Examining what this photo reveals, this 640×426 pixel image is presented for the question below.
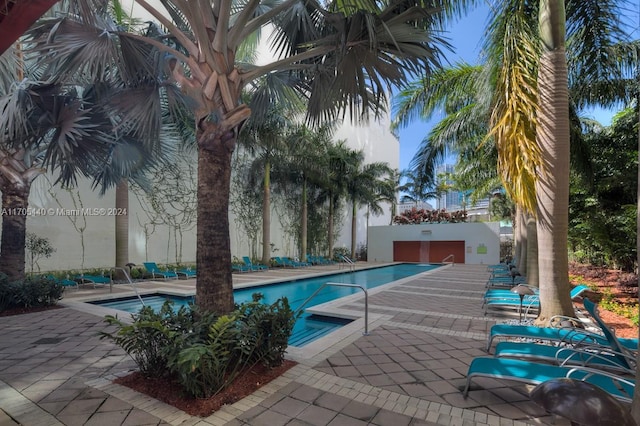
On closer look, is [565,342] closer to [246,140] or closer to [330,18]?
[330,18]

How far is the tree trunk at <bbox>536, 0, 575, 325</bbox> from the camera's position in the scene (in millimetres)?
5086

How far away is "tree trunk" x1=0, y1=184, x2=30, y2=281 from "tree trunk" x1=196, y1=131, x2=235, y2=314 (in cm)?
660

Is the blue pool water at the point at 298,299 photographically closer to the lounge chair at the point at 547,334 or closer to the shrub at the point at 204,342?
the shrub at the point at 204,342

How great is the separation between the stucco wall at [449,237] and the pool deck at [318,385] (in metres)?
20.8

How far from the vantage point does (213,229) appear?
12.6ft

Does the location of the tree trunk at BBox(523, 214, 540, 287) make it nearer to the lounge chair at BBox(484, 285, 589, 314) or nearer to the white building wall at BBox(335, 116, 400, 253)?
the lounge chair at BBox(484, 285, 589, 314)

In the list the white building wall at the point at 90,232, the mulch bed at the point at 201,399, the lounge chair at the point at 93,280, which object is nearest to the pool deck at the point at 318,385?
the mulch bed at the point at 201,399

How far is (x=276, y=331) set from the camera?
12.6ft

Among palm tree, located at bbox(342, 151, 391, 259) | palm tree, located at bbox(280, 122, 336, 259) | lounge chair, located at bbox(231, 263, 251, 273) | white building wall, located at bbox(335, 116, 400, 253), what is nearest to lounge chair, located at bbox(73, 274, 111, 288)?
lounge chair, located at bbox(231, 263, 251, 273)

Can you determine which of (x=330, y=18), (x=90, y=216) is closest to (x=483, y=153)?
(x=330, y=18)

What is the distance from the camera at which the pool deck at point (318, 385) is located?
288 cm

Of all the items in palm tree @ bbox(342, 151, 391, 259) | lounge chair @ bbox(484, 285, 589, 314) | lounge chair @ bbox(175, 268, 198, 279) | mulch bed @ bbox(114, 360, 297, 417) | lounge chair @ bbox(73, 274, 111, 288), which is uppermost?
palm tree @ bbox(342, 151, 391, 259)

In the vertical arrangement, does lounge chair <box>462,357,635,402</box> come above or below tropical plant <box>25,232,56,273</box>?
below

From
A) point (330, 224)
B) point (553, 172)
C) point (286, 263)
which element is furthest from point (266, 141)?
point (553, 172)
